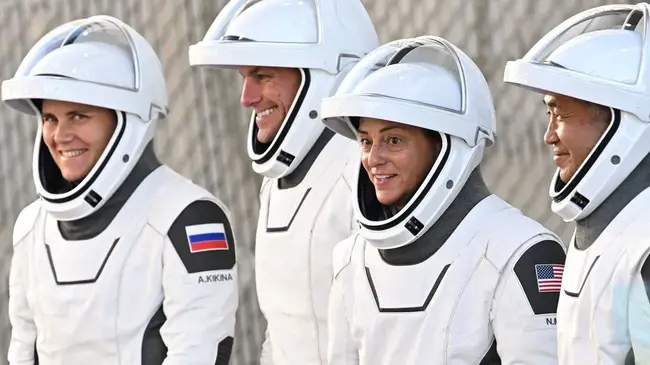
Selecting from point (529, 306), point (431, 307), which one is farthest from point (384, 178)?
point (529, 306)

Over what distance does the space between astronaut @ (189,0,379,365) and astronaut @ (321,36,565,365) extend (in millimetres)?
242

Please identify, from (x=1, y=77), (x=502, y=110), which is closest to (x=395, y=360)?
(x=502, y=110)

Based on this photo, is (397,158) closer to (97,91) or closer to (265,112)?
(265,112)

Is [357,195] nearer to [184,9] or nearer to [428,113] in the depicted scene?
[428,113]

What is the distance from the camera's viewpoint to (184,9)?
4.24 m

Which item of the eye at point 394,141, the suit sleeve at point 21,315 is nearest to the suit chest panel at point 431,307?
the eye at point 394,141

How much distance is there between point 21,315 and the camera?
2.88 metres

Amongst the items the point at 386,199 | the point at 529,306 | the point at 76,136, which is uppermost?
the point at 76,136

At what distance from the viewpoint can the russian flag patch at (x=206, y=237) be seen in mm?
2703

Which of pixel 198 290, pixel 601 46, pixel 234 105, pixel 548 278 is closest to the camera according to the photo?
pixel 601 46

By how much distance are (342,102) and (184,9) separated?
188 centimetres

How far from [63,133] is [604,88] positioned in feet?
3.85

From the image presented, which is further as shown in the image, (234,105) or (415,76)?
(234,105)

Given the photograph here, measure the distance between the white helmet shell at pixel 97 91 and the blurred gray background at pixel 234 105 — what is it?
1131 millimetres
